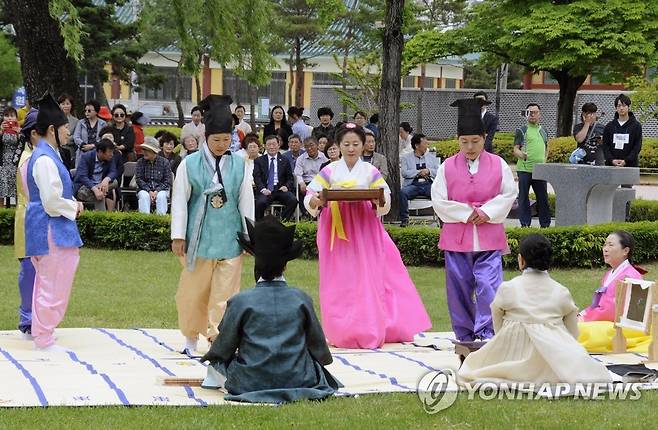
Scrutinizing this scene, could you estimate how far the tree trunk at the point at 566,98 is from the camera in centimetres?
3197

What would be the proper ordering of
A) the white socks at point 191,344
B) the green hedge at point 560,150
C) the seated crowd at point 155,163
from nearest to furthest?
the white socks at point 191,344, the seated crowd at point 155,163, the green hedge at point 560,150

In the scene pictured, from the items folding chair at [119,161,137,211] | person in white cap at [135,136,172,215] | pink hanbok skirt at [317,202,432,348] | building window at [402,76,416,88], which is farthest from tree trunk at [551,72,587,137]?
pink hanbok skirt at [317,202,432,348]

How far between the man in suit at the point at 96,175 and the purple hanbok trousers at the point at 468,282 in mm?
7068

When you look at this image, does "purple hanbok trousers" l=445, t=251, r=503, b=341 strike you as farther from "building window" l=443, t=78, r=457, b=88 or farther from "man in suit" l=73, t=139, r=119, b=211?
"building window" l=443, t=78, r=457, b=88

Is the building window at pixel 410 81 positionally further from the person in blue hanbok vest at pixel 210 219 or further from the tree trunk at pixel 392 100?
the person in blue hanbok vest at pixel 210 219

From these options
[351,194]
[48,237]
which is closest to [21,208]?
[48,237]

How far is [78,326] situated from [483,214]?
3519 mm

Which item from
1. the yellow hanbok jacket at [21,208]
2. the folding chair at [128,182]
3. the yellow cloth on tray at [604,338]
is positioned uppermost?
the yellow hanbok jacket at [21,208]

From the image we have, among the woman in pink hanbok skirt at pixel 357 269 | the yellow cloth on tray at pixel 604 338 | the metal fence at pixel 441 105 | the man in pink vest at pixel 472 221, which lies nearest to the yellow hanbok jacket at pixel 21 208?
the woman in pink hanbok skirt at pixel 357 269

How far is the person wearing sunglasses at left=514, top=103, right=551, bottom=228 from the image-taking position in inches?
591

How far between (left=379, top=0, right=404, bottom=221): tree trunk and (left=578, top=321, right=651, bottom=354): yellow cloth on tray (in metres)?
6.76

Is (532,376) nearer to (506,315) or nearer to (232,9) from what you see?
(506,315)

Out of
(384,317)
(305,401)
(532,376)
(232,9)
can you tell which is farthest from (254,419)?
(232,9)

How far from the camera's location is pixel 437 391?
6.69 m
